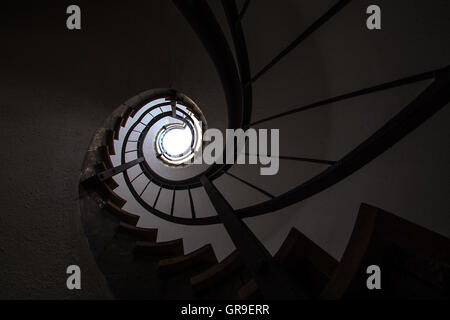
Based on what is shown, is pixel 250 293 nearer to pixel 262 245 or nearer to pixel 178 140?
pixel 262 245

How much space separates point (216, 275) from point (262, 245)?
85cm

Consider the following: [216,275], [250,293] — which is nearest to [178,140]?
[216,275]

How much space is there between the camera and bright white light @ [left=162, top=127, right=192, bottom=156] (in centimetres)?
901

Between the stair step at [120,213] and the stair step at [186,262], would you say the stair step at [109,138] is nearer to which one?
the stair step at [120,213]

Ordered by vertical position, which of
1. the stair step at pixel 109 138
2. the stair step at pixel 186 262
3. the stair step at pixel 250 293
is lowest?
the stair step at pixel 186 262

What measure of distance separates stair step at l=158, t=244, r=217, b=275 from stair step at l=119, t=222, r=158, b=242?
2.10 feet

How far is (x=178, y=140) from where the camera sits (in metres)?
9.91

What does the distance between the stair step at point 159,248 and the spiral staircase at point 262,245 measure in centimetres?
1

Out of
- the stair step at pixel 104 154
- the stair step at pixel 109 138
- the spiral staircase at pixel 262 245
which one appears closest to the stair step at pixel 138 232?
the spiral staircase at pixel 262 245

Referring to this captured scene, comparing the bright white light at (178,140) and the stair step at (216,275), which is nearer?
the stair step at (216,275)

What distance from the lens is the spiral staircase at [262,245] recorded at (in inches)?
33.0

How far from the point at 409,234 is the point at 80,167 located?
264cm

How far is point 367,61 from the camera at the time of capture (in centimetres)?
143

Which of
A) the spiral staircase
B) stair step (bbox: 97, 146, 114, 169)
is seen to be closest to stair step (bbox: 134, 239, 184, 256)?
the spiral staircase
